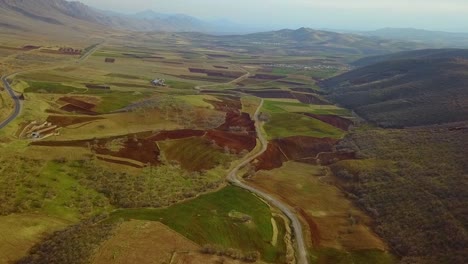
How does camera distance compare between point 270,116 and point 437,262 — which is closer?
point 437,262

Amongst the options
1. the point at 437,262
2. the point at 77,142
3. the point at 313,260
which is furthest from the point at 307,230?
the point at 77,142

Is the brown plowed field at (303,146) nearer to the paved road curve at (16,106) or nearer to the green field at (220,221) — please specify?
the green field at (220,221)

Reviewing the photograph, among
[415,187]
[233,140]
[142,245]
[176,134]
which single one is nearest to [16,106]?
[176,134]

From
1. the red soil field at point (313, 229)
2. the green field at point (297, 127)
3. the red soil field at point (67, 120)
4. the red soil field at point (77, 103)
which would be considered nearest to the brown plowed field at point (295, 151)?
the green field at point (297, 127)

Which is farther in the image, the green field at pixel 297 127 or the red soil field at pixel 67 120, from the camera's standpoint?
the green field at pixel 297 127

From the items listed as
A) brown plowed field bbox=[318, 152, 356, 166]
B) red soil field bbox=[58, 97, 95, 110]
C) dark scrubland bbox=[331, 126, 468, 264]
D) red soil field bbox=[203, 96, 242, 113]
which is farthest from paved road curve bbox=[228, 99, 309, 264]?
red soil field bbox=[58, 97, 95, 110]

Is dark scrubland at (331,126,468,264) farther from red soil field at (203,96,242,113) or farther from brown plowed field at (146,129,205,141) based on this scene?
red soil field at (203,96,242,113)

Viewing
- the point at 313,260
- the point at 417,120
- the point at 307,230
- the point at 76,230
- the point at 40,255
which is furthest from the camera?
the point at 417,120

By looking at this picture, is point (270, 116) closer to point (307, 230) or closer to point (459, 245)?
point (307, 230)
